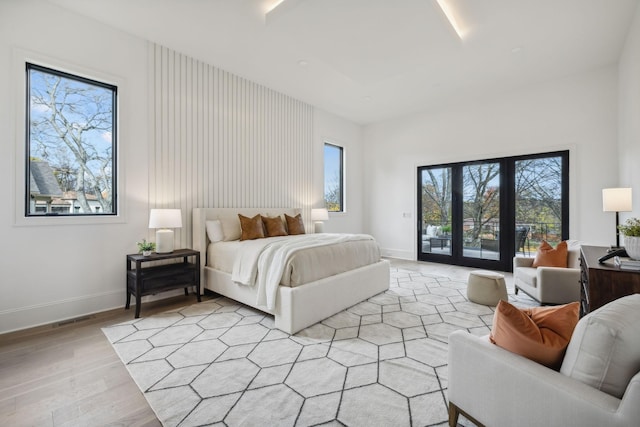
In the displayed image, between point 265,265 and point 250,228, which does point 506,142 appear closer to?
point 250,228

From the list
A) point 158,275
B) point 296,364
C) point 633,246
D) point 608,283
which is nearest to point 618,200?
point 633,246

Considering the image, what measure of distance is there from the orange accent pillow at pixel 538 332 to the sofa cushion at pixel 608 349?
0.08 metres

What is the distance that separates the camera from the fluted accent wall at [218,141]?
360cm

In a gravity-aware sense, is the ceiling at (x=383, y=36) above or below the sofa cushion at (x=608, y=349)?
above

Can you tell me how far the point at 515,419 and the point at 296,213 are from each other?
4268 mm

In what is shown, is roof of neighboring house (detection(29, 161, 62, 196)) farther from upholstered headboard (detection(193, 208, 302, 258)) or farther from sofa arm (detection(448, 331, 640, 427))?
sofa arm (detection(448, 331, 640, 427))

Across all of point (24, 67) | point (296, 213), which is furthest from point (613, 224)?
point (24, 67)

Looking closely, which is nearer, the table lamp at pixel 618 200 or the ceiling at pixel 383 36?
the ceiling at pixel 383 36

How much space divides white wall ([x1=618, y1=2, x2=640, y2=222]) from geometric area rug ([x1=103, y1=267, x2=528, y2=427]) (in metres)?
2.15

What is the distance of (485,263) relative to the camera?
5.25m

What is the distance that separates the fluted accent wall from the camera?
360 cm

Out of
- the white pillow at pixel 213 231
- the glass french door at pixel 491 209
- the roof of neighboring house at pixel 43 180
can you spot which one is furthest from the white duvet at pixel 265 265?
the glass french door at pixel 491 209

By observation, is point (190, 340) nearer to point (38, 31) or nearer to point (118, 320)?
point (118, 320)

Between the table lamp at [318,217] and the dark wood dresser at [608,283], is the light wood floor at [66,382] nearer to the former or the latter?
the dark wood dresser at [608,283]
